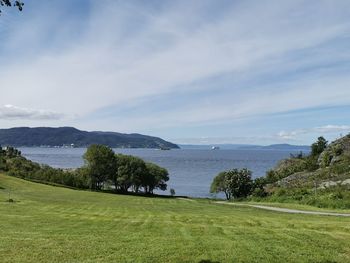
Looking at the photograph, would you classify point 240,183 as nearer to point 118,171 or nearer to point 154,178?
point 154,178

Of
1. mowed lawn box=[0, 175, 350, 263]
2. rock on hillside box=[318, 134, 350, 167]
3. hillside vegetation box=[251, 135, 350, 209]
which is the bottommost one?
mowed lawn box=[0, 175, 350, 263]

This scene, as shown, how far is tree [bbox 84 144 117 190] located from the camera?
10931cm

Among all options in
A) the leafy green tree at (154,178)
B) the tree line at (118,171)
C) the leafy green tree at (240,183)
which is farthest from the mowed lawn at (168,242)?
the leafy green tree at (154,178)

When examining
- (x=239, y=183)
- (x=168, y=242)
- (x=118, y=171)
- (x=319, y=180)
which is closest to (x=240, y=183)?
(x=239, y=183)

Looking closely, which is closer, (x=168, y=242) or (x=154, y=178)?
(x=168, y=242)

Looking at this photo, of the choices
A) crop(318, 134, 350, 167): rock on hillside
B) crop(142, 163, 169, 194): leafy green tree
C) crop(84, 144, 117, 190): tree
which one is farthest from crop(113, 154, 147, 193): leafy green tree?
crop(318, 134, 350, 167): rock on hillside

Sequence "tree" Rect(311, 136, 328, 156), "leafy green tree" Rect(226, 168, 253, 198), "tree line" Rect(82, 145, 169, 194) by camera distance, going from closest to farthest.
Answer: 1. "leafy green tree" Rect(226, 168, 253, 198)
2. "tree" Rect(311, 136, 328, 156)
3. "tree line" Rect(82, 145, 169, 194)

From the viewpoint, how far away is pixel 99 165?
108 meters

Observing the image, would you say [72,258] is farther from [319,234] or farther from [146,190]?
[146,190]

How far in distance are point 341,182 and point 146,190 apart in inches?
2689

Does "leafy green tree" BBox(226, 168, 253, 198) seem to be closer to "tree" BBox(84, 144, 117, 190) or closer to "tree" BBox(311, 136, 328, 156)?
"tree" BBox(311, 136, 328, 156)

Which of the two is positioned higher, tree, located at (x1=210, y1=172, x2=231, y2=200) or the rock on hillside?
the rock on hillside

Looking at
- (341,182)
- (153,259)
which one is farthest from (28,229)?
(341,182)

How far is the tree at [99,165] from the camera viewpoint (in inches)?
4304
